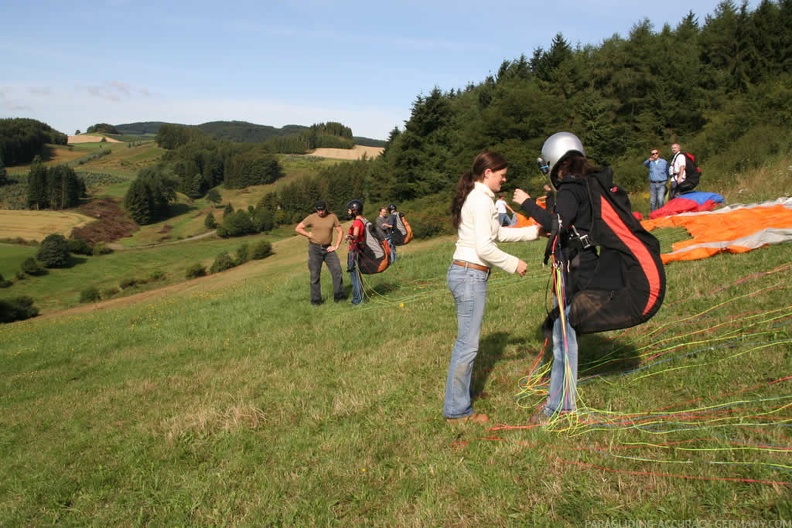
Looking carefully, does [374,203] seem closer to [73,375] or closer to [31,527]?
[73,375]

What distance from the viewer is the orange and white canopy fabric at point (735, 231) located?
944 cm

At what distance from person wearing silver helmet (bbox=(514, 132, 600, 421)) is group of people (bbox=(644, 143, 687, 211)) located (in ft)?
41.1

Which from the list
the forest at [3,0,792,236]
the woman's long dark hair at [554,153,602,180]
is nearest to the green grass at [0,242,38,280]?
the forest at [3,0,792,236]

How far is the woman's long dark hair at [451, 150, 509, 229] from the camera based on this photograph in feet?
15.0

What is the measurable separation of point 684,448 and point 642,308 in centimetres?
105

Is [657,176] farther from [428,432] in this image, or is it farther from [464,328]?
[428,432]

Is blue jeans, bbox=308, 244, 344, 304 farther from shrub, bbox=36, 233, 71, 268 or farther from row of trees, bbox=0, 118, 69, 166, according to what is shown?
row of trees, bbox=0, 118, 69, 166

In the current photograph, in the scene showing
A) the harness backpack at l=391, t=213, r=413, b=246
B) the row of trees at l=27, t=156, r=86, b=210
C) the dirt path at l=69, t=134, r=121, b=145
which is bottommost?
the row of trees at l=27, t=156, r=86, b=210

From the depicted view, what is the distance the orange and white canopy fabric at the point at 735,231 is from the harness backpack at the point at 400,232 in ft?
20.1

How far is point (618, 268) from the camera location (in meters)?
4.08

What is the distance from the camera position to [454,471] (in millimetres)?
4121

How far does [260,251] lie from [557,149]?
5817 centimetres

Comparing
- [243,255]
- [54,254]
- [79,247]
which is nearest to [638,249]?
[243,255]

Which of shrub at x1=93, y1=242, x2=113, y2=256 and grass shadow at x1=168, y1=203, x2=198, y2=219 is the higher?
grass shadow at x1=168, y1=203, x2=198, y2=219
